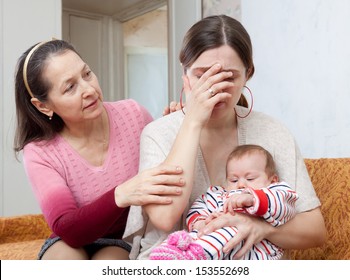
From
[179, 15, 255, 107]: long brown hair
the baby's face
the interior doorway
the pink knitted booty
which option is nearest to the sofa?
the baby's face

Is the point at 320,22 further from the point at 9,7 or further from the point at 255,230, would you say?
the point at 9,7

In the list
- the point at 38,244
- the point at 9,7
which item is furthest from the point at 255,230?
the point at 9,7

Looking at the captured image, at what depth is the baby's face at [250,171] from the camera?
4.26 feet

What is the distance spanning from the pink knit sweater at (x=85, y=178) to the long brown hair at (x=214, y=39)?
1.43ft

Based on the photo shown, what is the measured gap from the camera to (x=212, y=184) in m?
1.41

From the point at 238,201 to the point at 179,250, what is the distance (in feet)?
0.61

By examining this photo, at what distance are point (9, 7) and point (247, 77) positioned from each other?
7.55 feet

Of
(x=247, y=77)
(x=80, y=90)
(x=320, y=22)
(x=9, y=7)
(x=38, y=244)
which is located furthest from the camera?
(x=9, y=7)

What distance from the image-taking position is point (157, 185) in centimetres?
122

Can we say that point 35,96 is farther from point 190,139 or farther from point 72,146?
point 190,139

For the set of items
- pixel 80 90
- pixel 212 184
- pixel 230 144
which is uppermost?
pixel 80 90

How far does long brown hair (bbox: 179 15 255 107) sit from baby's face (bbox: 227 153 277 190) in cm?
27

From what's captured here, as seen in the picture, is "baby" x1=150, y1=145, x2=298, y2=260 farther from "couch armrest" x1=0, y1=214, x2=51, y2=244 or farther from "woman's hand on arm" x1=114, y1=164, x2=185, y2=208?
"couch armrest" x1=0, y1=214, x2=51, y2=244

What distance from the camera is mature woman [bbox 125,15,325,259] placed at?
124cm
